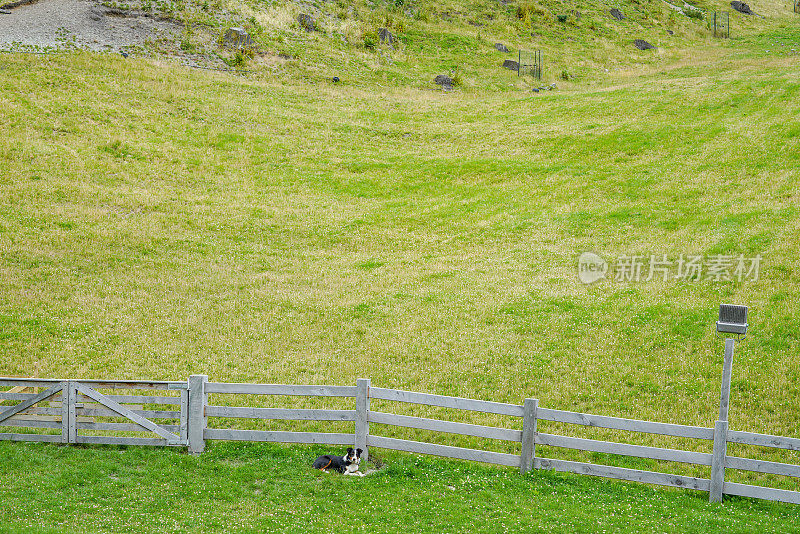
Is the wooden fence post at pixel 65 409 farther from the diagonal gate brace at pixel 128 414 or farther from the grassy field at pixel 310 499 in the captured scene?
the grassy field at pixel 310 499

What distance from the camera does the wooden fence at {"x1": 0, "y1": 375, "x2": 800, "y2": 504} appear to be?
12.7 meters

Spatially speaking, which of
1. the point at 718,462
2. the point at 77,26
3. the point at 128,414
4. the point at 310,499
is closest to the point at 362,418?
the point at 310,499

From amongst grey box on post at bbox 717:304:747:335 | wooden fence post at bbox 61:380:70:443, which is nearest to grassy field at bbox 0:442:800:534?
wooden fence post at bbox 61:380:70:443

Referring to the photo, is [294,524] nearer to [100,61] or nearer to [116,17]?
[100,61]

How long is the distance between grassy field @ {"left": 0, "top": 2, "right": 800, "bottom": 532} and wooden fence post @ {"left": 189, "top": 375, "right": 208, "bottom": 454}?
21.8 inches

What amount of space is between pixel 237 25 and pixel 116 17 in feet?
33.6

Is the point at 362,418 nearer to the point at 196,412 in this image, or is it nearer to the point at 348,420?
the point at 348,420

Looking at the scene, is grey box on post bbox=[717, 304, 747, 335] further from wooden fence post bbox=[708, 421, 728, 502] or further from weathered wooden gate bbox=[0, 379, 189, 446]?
weathered wooden gate bbox=[0, 379, 189, 446]

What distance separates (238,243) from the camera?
31797 millimetres

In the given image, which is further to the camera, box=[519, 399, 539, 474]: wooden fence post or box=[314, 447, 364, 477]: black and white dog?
box=[314, 447, 364, 477]: black and white dog

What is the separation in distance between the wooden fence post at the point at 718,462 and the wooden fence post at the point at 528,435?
131 inches

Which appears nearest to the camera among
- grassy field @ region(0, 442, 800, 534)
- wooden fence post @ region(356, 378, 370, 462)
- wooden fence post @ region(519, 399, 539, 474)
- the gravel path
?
grassy field @ region(0, 442, 800, 534)

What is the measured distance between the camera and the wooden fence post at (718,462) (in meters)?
12.4

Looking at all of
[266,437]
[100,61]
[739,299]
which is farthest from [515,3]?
[266,437]
